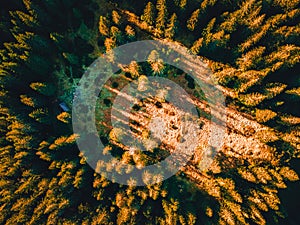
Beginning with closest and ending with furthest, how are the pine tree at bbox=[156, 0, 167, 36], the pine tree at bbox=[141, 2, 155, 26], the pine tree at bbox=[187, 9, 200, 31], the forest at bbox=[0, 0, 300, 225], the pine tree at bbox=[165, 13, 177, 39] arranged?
the pine tree at bbox=[156, 0, 167, 36]
the pine tree at bbox=[187, 9, 200, 31]
the pine tree at bbox=[141, 2, 155, 26]
the pine tree at bbox=[165, 13, 177, 39]
the forest at bbox=[0, 0, 300, 225]

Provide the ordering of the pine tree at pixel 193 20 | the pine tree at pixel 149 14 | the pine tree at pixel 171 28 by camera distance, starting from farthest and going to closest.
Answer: the pine tree at pixel 171 28 < the pine tree at pixel 149 14 < the pine tree at pixel 193 20

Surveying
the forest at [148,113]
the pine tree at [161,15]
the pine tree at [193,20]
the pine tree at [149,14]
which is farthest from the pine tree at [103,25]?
the pine tree at [193,20]

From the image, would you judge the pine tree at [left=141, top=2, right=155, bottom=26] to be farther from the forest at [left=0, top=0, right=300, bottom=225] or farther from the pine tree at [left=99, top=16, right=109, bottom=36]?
the pine tree at [left=99, top=16, right=109, bottom=36]


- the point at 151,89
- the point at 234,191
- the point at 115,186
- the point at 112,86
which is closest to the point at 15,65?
the point at 112,86

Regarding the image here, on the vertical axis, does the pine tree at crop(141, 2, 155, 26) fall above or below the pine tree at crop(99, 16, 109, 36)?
above

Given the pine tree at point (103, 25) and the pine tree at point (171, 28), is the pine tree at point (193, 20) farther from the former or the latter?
the pine tree at point (103, 25)

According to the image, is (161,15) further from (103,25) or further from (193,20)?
(103,25)

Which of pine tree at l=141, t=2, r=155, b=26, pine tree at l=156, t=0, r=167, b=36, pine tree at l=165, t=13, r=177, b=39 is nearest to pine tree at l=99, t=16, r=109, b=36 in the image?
→ pine tree at l=141, t=2, r=155, b=26

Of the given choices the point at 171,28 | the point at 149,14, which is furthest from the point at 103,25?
the point at 171,28
